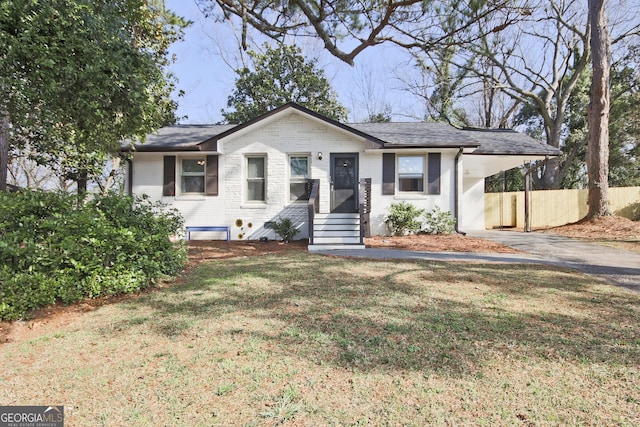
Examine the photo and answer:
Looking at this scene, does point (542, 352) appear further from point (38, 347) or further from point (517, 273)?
point (38, 347)

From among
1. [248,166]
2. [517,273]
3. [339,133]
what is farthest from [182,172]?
[517,273]

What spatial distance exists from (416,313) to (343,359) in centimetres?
135

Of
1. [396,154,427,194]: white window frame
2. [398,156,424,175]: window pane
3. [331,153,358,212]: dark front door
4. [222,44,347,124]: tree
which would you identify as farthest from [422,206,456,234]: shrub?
[222,44,347,124]: tree

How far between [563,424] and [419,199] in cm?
910

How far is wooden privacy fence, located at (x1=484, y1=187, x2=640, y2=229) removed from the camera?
52.5 ft

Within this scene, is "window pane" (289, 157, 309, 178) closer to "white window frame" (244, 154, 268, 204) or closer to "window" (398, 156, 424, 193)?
"white window frame" (244, 154, 268, 204)

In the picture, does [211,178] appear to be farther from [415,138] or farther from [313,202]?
[415,138]

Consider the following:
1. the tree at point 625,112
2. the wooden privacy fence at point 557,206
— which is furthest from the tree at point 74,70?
the tree at point 625,112

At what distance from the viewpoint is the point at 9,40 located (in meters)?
3.86

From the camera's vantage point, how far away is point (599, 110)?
1207cm

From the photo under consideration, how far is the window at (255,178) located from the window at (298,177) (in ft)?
3.04

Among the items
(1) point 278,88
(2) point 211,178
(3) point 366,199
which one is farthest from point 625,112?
(2) point 211,178

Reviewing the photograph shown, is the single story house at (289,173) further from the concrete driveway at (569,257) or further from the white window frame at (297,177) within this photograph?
the concrete driveway at (569,257)

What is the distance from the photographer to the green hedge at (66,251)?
3.70m
